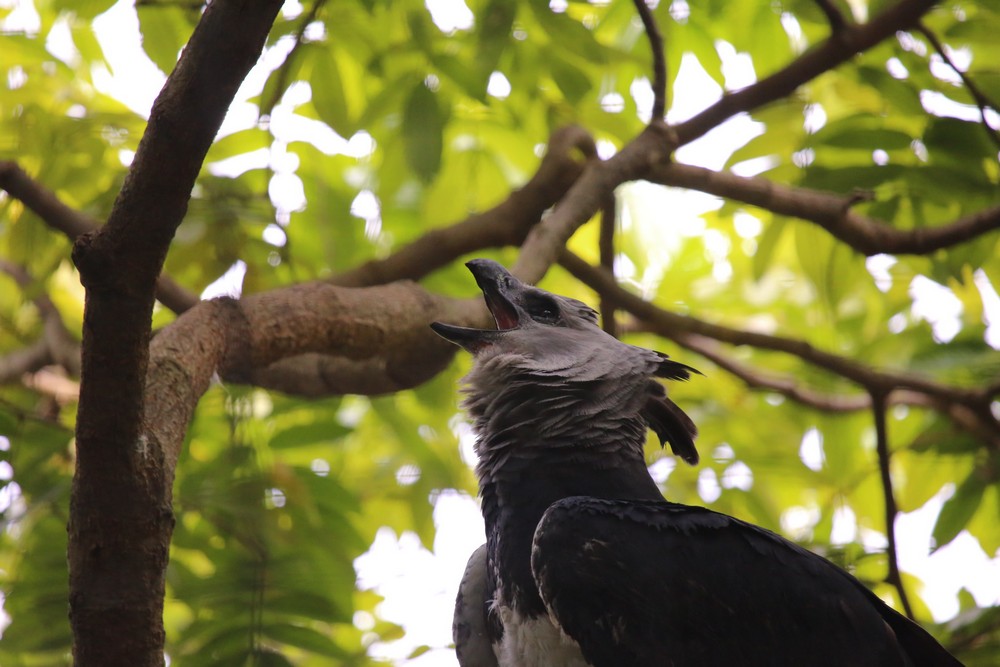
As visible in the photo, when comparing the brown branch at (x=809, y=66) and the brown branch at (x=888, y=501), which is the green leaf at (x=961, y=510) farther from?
the brown branch at (x=809, y=66)

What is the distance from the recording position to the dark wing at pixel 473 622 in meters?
2.81

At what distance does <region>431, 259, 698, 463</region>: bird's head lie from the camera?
2979 mm

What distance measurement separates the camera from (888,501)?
160 inches

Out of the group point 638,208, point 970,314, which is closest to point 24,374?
point 638,208

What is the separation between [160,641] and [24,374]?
2795 millimetres

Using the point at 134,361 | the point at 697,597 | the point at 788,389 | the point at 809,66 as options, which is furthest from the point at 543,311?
the point at 788,389

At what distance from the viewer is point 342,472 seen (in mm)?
5223

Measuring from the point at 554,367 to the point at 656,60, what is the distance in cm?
132

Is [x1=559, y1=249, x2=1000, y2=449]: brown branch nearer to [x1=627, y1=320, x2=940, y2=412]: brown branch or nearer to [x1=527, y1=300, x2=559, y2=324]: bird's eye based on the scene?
[x1=627, y1=320, x2=940, y2=412]: brown branch

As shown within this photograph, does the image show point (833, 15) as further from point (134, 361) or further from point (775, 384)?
point (134, 361)

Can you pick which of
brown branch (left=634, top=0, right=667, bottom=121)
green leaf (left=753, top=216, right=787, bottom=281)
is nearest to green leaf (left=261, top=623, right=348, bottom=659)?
brown branch (left=634, top=0, right=667, bottom=121)

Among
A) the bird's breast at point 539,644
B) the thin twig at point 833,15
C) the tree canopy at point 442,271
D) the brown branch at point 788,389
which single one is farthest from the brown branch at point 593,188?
the bird's breast at point 539,644

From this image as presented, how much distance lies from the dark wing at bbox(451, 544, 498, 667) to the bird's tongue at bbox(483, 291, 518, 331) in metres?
0.79

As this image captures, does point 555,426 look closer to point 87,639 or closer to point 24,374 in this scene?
point 87,639
